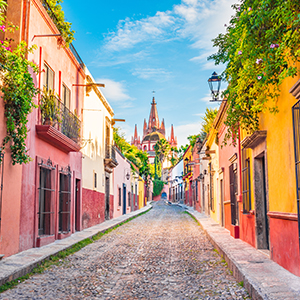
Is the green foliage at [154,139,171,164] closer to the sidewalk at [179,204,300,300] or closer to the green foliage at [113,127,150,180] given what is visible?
the green foliage at [113,127,150,180]

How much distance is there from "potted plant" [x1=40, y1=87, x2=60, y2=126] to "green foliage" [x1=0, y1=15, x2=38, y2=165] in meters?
1.91

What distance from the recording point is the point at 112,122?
23.4m

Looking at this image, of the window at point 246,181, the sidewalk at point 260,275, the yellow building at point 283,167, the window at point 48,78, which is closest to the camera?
the sidewalk at point 260,275

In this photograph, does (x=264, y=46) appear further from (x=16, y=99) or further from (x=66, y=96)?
(x=66, y=96)

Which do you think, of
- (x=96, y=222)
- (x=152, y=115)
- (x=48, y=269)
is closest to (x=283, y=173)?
(x=48, y=269)

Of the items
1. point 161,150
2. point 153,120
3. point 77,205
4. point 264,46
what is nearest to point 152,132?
point 153,120

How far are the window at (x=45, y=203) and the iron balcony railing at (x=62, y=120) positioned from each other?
1.38m

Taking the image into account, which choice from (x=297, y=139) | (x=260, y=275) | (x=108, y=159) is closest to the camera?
A: (x=297, y=139)

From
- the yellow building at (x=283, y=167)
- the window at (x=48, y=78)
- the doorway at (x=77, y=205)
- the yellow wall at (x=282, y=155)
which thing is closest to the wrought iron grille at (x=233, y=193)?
the yellow building at (x=283, y=167)

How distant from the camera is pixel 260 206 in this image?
905cm

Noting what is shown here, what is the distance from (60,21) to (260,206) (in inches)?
325

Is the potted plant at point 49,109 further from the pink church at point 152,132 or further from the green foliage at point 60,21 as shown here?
the pink church at point 152,132

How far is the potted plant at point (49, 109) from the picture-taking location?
10461 millimetres

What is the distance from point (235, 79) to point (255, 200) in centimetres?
307
